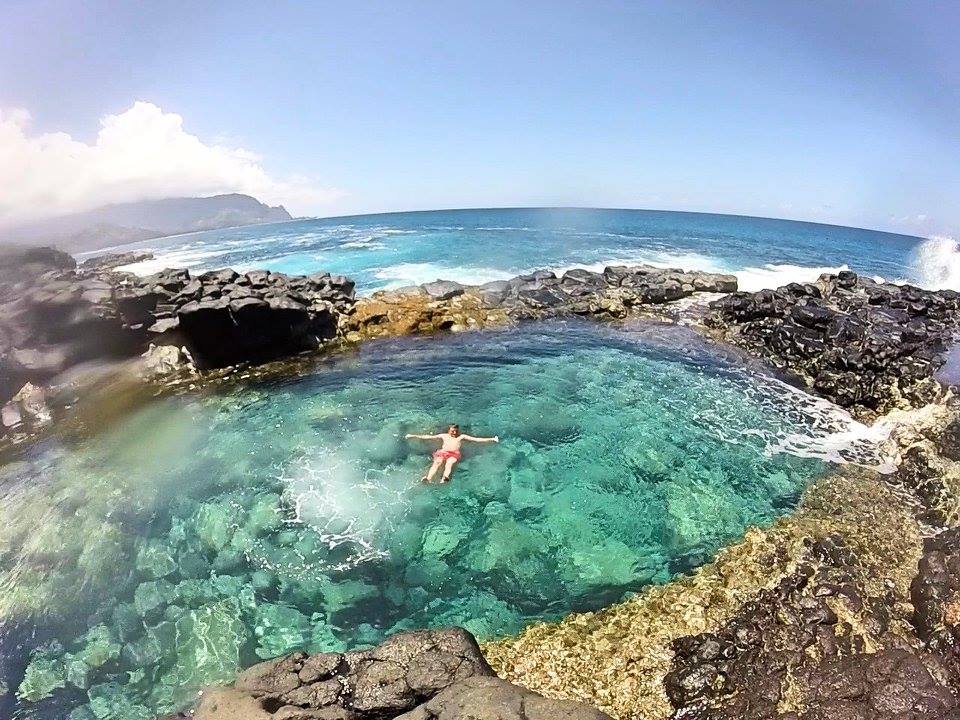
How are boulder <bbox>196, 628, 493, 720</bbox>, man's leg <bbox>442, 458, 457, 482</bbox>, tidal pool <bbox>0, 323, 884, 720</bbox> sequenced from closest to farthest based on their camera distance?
boulder <bbox>196, 628, 493, 720</bbox>
tidal pool <bbox>0, 323, 884, 720</bbox>
man's leg <bbox>442, 458, 457, 482</bbox>

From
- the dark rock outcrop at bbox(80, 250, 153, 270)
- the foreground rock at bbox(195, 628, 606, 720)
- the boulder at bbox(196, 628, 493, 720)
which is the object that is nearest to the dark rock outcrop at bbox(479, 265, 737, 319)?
the boulder at bbox(196, 628, 493, 720)

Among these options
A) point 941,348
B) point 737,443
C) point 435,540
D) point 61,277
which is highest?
point 61,277

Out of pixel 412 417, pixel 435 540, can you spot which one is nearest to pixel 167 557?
pixel 435 540

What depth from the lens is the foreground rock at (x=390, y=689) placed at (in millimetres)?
7254

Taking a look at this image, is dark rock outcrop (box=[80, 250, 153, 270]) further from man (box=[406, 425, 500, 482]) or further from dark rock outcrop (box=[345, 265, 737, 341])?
man (box=[406, 425, 500, 482])

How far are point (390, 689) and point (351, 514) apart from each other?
699 centimetres

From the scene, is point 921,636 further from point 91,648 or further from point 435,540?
point 91,648

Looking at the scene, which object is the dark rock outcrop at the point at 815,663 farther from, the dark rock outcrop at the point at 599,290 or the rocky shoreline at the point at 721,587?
the dark rock outcrop at the point at 599,290

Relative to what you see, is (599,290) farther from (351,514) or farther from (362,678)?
(362,678)

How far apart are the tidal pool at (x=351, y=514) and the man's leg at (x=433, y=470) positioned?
1.25 ft

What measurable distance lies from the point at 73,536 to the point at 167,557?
351cm

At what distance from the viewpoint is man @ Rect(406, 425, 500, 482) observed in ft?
53.0

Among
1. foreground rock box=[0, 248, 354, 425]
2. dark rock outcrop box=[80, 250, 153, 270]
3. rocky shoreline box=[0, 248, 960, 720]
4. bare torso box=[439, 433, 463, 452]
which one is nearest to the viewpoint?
rocky shoreline box=[0, 248, 960, 720]

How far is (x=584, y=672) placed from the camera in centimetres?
970
